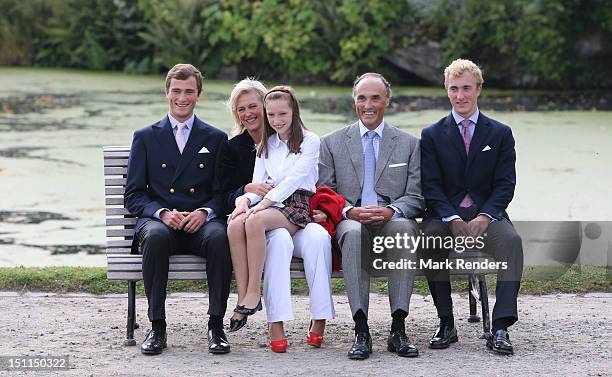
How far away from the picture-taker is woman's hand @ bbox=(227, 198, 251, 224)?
17.7ft

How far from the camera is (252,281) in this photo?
5.29 metres

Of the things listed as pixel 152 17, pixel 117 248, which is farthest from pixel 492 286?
pixel 152 17

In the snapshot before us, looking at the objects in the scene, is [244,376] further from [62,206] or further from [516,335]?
[62,206]

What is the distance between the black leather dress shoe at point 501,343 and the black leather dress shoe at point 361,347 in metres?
0.52

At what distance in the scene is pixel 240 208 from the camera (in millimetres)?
5410

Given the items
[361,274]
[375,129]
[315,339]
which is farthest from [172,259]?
[375,129]

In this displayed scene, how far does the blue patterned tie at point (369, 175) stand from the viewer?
559cm

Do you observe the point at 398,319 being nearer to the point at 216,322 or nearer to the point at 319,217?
the point at 319,217

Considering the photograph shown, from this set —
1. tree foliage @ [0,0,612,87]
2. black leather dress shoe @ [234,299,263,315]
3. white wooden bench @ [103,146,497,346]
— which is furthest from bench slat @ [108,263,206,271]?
tree foliage @ [0,0,612,87]

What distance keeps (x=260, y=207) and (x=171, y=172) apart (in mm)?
512

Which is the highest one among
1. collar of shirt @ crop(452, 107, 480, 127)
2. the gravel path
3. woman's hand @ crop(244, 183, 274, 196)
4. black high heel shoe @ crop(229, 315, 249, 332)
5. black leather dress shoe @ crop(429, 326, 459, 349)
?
collar of shirt @ crop(452, 107, 480, 127)

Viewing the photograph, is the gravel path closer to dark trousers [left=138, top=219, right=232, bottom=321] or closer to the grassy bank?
the grassy bank

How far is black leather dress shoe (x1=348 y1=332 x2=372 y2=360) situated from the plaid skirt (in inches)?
23.0

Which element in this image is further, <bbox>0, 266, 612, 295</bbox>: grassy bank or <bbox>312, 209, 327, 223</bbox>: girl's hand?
<bbox>0, 266, 612, 295</bbox>: grassy bank
